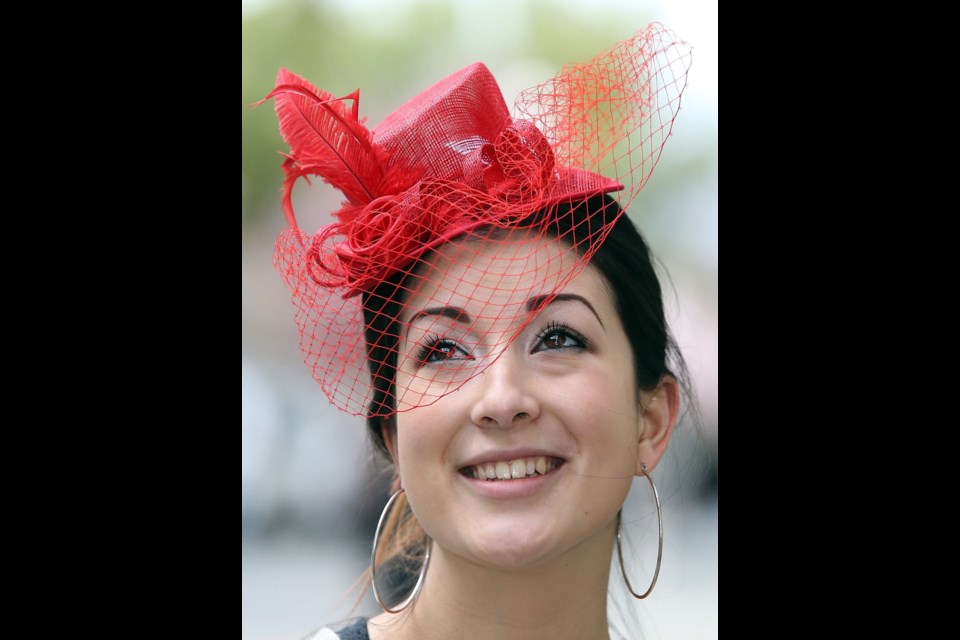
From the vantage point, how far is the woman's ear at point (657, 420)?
2168 mm

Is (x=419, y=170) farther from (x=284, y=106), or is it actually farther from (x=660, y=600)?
(x=660, y=600)

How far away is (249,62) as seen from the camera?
9.31ft

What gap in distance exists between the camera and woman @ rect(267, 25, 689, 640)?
1940 mm

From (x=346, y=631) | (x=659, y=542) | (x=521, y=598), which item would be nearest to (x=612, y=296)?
(x=659, y=542)

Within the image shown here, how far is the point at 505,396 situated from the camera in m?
1.89

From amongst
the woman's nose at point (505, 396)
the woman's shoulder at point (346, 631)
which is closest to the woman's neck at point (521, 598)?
the woman's shoulder at point (346, 631)

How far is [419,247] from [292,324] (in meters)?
1.04

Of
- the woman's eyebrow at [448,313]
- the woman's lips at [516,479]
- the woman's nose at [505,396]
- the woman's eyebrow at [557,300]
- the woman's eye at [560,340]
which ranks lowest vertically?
the woman's lips at [516,479]

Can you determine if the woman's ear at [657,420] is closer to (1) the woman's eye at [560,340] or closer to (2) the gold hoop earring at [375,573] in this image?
(1) the woman's eye at [560,340]

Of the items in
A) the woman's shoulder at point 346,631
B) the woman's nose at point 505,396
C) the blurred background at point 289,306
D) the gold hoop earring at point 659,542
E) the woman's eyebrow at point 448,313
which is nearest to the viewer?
the woman's nose at point 505,396

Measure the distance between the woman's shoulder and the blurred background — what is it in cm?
41

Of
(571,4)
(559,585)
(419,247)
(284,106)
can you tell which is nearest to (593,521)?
(559,585)

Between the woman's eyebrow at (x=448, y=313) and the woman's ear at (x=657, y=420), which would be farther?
the woman's ear at (x=657, y=420)

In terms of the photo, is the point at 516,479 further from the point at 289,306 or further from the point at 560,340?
the point at 289,306
